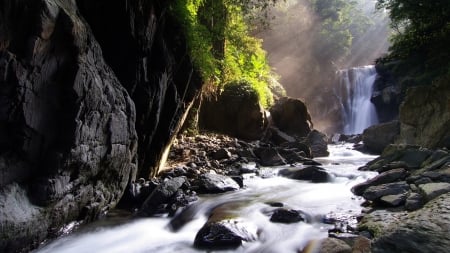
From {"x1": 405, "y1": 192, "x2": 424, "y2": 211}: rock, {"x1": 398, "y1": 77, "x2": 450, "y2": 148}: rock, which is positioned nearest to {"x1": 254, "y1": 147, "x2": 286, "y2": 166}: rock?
{"x1": 398, "y1": 77, "x2": 450, "y2": 148}: rock

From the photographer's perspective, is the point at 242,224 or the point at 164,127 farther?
the point at 164,127

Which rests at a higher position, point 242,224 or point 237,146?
point 237,146

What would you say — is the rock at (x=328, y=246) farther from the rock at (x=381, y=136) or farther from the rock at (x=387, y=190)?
the rock at (x=381, y=136)

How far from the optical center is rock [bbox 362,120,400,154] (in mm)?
16578

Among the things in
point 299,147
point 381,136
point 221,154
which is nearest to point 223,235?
point 221,154

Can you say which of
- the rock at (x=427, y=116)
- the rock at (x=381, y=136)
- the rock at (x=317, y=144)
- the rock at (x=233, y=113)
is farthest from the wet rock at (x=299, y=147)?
the rock at (x=381, y=136)

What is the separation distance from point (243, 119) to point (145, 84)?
9362 millimetres

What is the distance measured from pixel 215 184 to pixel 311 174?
311 centimetres

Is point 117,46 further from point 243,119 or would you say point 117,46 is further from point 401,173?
point 243,119

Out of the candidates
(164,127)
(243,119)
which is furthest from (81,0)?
(243,119)

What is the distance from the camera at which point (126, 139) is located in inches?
298

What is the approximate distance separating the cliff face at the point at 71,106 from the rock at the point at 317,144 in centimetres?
989

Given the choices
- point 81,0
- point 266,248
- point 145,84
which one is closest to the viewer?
point 266,248

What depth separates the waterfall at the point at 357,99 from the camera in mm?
28666
